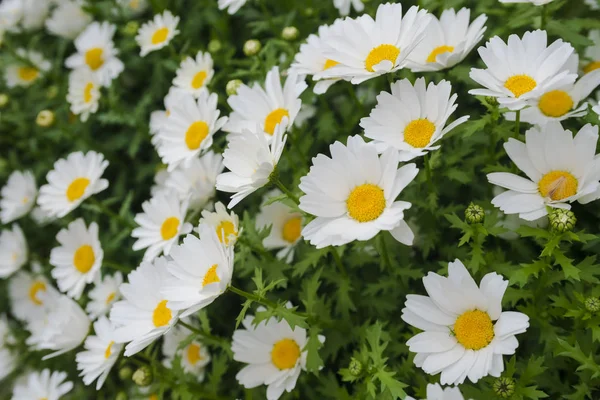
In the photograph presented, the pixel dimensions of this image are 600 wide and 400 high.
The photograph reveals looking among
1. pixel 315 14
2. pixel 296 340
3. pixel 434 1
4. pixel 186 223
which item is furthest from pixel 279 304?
pixel 315 14

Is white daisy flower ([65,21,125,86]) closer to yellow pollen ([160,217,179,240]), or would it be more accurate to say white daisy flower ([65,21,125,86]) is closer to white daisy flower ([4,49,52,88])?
white daisy flower ([4,49,52,88])

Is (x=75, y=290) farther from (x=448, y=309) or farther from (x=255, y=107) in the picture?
(x=448, y=309)

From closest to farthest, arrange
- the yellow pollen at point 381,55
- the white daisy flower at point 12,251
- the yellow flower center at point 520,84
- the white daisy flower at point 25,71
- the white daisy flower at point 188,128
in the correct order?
the yellow flower center at point 520,84 < the yellow pollen at point 381,55 < the white daisy flower at point 188,128 < the white daisy flower at point 12,251 < the white daisy flower at point 25,71

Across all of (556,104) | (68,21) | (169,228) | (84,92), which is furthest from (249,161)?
(68,21)

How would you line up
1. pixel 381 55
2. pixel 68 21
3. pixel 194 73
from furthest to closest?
pixel 68 21
pixel 194 73
pixel 381 55

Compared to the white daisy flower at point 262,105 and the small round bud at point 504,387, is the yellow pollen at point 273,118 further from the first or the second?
the small round bud at point 504,387

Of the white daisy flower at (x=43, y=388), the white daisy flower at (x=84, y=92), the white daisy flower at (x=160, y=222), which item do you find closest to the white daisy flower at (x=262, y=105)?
the white daisy flower at (x=160, y=222)

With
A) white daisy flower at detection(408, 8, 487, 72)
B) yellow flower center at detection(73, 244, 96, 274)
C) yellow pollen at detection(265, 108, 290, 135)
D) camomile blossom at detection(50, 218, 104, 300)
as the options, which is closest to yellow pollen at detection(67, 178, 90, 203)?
camomile blossom at detection(50, 218, 104, 300)

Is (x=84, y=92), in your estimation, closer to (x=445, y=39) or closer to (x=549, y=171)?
(x=445, y=39)
